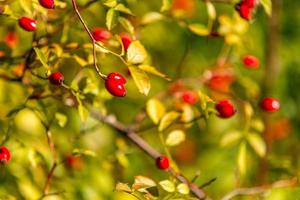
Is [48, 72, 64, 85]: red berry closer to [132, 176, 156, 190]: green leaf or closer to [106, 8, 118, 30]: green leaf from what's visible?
[106, 8, 118, 30]: green leaf

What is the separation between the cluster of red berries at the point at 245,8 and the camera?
4.88 ft

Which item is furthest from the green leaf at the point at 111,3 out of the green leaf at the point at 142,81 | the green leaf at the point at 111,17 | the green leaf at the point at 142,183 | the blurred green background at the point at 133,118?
the green leaf at the point at 142,183

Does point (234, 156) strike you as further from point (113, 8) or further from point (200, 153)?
point (113, 8)

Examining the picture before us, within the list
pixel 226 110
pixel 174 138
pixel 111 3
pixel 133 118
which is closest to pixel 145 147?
pixel 174 138

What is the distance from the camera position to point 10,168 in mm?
1815

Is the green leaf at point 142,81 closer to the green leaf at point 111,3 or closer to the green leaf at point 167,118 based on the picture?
the green leaf at point 111,3

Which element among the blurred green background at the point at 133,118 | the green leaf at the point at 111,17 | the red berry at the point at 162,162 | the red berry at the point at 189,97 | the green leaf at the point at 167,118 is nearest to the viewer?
the green leaf at the point at 111,17

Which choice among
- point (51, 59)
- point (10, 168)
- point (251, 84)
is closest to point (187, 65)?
point (251, 84)

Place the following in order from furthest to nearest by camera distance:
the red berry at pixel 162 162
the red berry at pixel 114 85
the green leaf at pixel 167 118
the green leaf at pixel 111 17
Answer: the green leaf at pixel 167 118 < the red berry at pixel 162 162 < the green leaf at pixel 111 17 < the red berry at pixel 114 85

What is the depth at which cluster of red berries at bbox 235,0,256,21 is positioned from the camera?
1.49 metres

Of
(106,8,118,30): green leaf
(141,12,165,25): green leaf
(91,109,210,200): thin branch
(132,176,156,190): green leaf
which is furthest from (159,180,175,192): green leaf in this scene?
(141,12,165,25): green leaf

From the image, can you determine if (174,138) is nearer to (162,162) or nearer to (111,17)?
(162,162)

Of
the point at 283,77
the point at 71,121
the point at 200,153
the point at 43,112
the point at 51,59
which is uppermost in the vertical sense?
the point at 51,59

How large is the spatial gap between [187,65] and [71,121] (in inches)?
25.2
